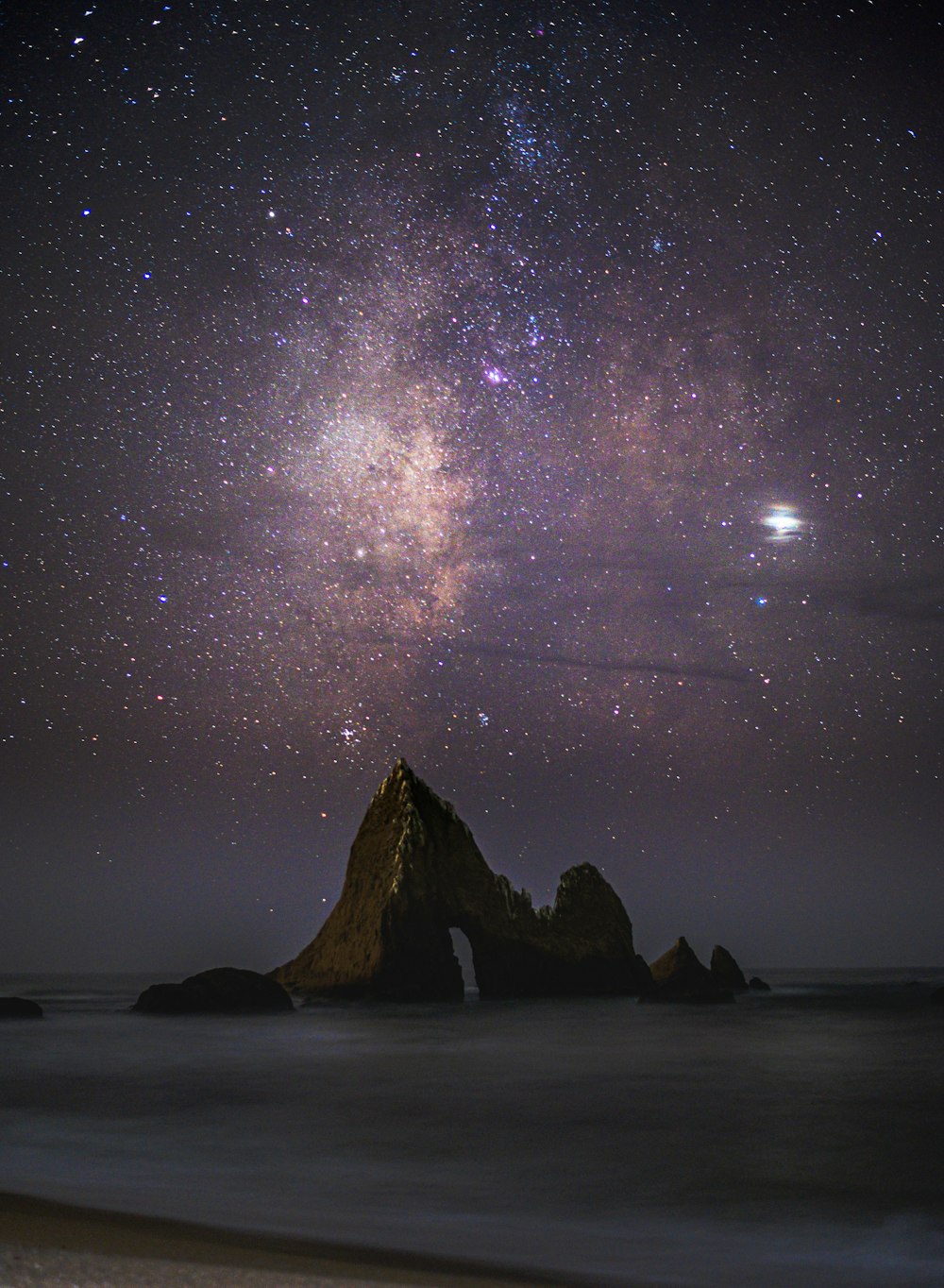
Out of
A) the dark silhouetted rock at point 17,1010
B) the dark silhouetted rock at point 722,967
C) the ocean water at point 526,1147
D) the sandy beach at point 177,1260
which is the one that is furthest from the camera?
the dark silhouetted rock at point 722,967

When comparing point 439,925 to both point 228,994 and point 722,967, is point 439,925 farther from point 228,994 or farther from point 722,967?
point 722,967

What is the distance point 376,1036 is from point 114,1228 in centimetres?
3201

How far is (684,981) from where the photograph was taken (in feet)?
214

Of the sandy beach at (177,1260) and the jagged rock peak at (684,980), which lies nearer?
the sandy beach at (177,1260)

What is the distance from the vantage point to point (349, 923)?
6488cm

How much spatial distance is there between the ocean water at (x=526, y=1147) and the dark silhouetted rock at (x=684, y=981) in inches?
1084

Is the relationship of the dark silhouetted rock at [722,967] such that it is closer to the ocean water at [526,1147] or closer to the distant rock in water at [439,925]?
the distant rock in water at [439,925]

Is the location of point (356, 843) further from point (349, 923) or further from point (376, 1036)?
point (376, 1036)

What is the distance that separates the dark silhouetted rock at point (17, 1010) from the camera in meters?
46.7

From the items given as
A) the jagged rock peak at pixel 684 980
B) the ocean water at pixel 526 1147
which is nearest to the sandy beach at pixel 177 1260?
the ocean water at pixel 526 1147

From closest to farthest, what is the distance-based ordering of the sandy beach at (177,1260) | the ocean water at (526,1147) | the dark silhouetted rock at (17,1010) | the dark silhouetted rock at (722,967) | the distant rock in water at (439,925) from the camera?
1. the sandy beach at (177,1260)
2. the ocean water at (526,1147)
3. the dark silhouetted rock at (17,1010)
4. the distant rock in water at (439,925)
5. the dark silhouetted rock at (722,967)

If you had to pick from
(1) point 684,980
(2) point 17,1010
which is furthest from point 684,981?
(2) point 17,1010

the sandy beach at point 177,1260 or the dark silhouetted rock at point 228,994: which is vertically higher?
the sandy beach at point 177,1260

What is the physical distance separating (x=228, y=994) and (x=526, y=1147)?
1358 inches
